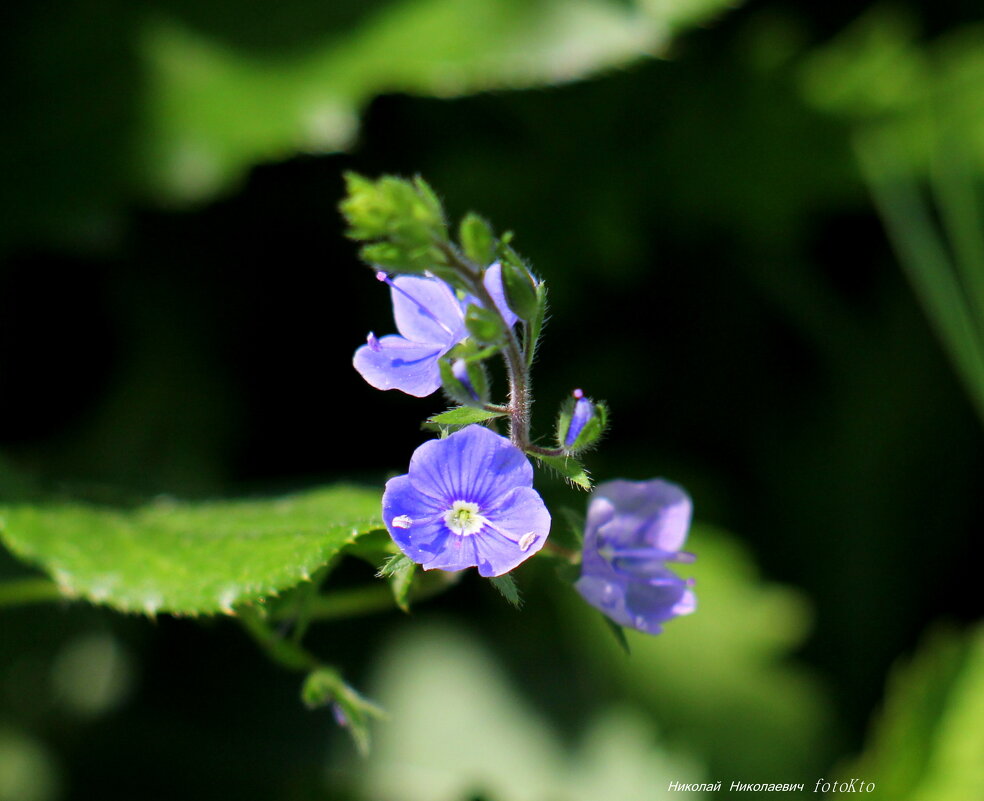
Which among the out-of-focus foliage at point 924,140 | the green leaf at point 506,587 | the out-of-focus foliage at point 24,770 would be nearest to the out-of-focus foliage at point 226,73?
the out-of-focus foliage at point 924,140

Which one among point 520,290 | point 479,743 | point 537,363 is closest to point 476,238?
point 520,290

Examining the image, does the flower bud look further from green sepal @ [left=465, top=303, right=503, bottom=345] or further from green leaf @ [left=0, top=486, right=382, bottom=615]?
green leaf @ [left=0, top=486, right=382, bottom=615]

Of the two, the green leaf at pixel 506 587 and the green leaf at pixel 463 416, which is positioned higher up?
the green leaf at pixel 463 416

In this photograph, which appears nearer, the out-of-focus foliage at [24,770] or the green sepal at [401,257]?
the green sepal at [401,257]

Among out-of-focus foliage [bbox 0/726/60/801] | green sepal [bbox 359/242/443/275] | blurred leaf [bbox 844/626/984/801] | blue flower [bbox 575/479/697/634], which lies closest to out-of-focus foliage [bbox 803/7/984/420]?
blurred leaf [bbox 844/626/984/801]

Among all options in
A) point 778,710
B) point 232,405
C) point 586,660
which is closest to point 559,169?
point 232,405

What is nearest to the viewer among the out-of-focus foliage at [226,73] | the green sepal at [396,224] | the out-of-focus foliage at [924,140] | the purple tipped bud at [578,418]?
the green sepal at [396,224]

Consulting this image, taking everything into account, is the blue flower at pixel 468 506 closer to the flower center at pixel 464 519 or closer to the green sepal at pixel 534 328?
the flower center at pixel 464 519
